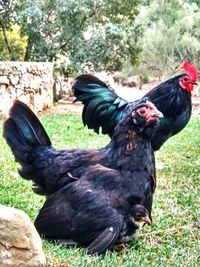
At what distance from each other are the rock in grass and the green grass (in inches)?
11.8

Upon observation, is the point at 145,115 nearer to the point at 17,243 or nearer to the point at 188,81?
the point at 17,243

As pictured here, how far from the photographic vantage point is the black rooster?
5.03 m

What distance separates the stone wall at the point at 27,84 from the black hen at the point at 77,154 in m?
6.78

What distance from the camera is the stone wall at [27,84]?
37.7 feet

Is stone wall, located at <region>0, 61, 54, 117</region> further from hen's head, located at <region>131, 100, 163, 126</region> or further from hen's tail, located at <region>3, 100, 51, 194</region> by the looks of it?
hen's head, located at <region>131, 100, 163, 126</region>

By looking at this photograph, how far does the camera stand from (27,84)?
12445mm

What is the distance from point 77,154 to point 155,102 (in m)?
1.59

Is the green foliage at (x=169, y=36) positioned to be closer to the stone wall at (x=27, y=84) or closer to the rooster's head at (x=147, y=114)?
the stone wall at (x=27, y=84)

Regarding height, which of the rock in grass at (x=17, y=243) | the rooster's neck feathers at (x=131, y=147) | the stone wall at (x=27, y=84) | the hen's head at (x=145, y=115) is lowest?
the stone wall at (x=27, y=84)

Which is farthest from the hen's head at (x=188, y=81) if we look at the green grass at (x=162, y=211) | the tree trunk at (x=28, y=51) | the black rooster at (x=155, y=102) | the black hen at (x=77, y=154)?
the tree trunk at (x=28, y=51)

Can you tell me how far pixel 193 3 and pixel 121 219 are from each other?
23965 millimetres

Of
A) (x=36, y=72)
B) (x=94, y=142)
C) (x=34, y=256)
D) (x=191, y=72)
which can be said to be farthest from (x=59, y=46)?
(x=34, y=256)

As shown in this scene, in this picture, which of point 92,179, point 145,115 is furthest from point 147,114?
point 92,179

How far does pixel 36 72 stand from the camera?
513 inches
